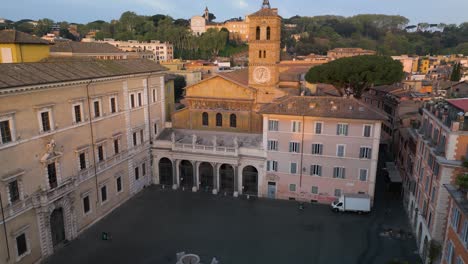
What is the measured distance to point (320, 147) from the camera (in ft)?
108

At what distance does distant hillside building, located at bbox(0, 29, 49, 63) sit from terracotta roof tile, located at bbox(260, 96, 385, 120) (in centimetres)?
2264

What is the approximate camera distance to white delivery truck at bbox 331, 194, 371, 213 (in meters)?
31.5

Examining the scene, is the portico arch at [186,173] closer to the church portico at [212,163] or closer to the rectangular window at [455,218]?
the church portico at [212,163]

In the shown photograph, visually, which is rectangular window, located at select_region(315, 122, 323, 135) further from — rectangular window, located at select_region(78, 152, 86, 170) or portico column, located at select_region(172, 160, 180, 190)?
rectangular window, located at select_region(78, 152, 86, 170)

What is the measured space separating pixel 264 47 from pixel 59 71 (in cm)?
2486

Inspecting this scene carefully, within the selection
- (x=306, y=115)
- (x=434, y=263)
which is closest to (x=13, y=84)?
(x=306, y=115)

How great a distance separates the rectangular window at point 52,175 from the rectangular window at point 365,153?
82.4ft

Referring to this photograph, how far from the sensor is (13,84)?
20922mm

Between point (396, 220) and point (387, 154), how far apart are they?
1979 centimetres

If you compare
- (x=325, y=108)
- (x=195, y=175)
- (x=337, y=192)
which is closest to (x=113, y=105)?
(x=195, y=175)

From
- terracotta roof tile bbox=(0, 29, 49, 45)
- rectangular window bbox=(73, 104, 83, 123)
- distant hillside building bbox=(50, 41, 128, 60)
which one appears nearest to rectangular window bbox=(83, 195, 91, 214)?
rectangular window bbox=(73, 104, 83, 123)

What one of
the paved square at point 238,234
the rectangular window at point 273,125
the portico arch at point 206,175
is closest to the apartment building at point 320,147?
the rectangular window at point 273,125

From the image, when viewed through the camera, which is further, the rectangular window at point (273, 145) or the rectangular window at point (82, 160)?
the rectangular window at point (273, 145)

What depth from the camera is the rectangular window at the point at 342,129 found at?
31.9 metres
